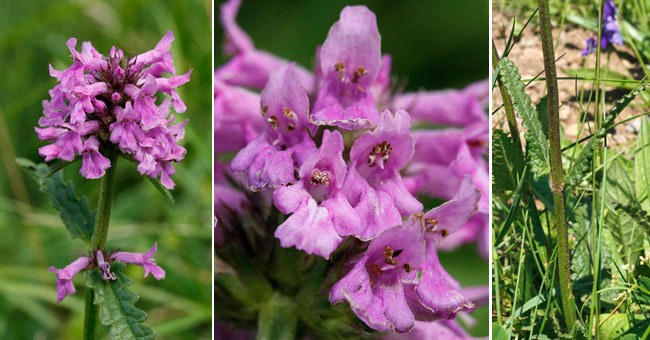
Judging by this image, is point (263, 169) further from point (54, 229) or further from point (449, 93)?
point (54, 229)

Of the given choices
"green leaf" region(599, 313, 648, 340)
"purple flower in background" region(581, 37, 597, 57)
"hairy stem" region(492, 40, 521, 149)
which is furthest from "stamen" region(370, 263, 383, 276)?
"purple flower in background" region(581, 37, 597, 57)

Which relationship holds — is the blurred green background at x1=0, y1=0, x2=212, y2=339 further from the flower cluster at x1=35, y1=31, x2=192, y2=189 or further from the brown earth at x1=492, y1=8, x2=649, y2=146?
the brown earth at x1=492, y1=8, x2=649, y2=146

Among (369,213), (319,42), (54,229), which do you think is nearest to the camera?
(369,213)

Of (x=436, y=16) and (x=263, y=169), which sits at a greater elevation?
(x=436, y=16)

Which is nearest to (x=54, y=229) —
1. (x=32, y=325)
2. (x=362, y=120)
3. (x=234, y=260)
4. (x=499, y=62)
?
(x=32, y=325)

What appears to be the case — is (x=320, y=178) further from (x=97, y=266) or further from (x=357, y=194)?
(x=97, y=266)

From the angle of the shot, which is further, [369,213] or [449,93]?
[449,93]

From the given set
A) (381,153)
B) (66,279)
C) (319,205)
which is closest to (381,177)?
(381,153)
